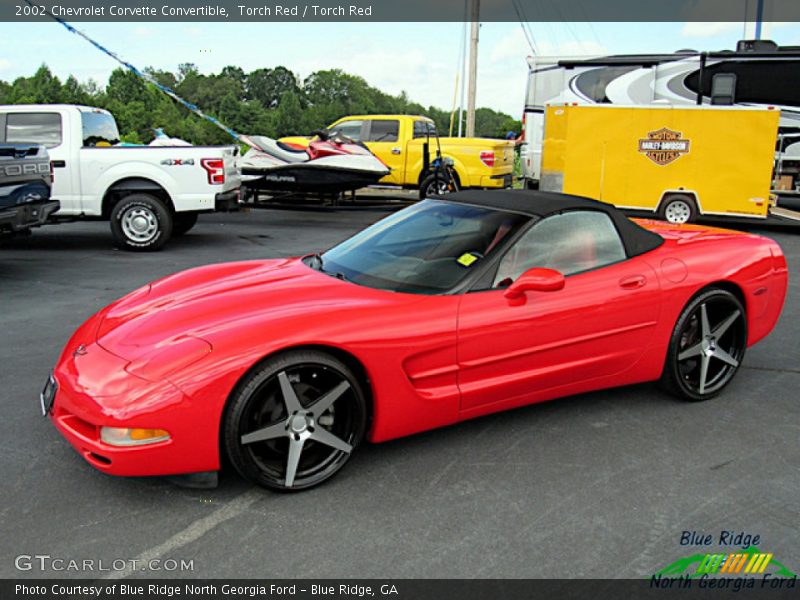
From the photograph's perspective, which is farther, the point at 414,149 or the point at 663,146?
the point at 414,149

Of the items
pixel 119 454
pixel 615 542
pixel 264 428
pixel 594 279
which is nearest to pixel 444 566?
pixel 615 542

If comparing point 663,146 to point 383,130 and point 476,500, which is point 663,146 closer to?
point 383,130

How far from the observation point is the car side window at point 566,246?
373 centimetres

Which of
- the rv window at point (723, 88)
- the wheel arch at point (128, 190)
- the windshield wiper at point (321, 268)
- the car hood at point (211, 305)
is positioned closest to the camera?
the car hood at point (211, 305)

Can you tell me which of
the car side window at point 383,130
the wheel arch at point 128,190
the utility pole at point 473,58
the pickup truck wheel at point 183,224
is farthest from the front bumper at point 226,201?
the utility pole at point 473,58

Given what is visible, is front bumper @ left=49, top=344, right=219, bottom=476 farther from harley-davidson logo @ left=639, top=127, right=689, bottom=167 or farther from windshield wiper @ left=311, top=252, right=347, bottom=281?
harley-davidson logo @ left=639, top=127, right=689, bottom=167

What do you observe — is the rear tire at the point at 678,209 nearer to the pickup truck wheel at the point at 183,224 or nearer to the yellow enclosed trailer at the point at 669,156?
the yellow enclosed trailer at the point at 669,156

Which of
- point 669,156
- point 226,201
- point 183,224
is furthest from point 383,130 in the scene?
point 226,201

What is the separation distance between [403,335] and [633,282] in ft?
5.00

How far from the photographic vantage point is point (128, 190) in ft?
32.2

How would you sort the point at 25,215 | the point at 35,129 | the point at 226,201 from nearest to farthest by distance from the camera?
1. the point at 25,215
2. the point at 35,129
3. the point at 226,201

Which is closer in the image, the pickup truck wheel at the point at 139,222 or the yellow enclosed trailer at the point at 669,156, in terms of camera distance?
the pickup truck wheel at the point at 139,222

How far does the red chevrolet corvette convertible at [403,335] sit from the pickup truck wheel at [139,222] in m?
6.00

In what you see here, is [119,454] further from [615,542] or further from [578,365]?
[578,365]
